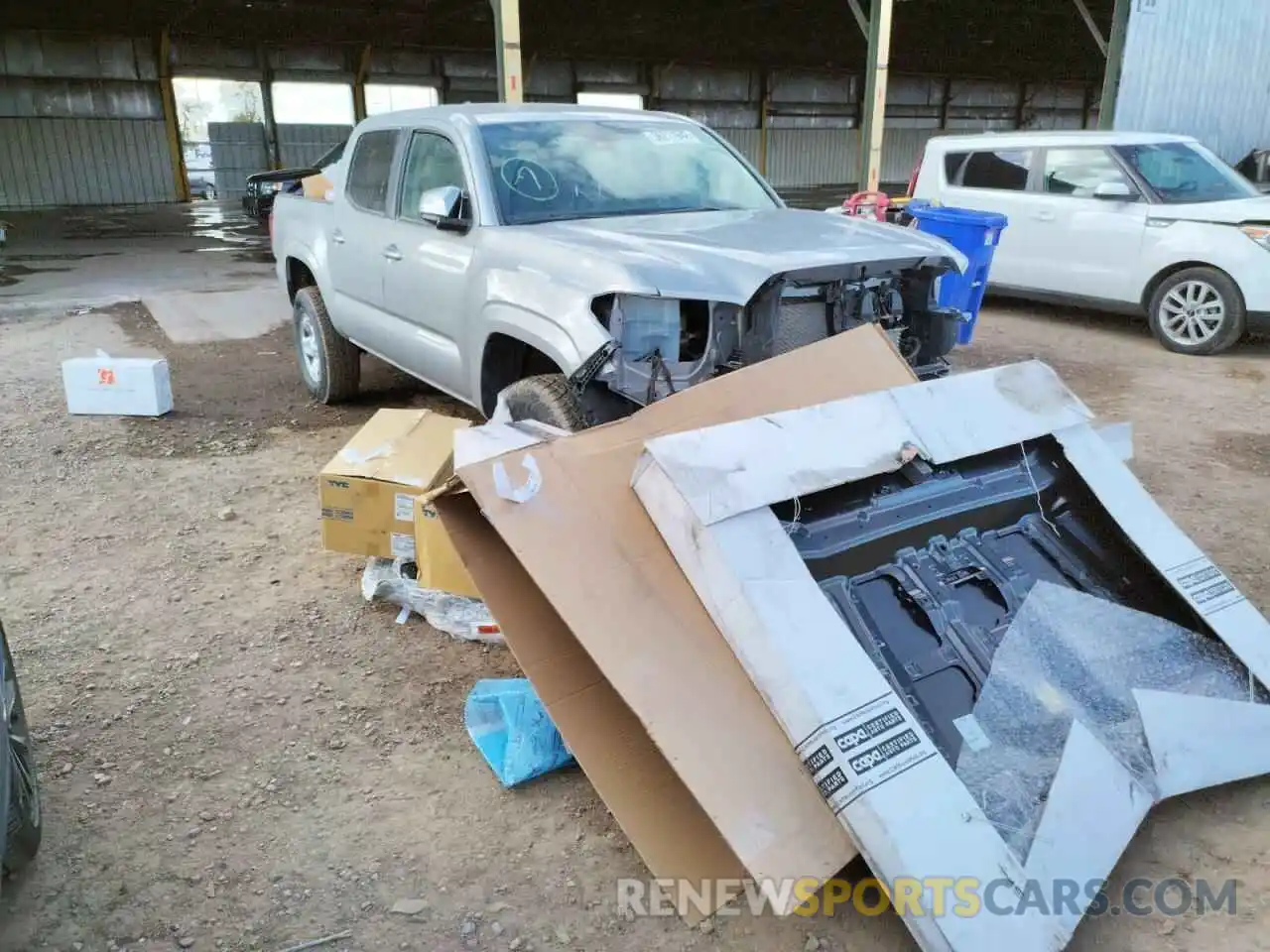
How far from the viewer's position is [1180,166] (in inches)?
296

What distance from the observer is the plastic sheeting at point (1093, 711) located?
2.13m

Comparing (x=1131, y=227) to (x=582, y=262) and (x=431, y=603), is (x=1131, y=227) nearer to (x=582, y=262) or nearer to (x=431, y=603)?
(x=582, y=262)

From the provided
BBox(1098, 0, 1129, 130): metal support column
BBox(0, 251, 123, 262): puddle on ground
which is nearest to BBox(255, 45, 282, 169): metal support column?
BBox(0, 251, 123, 262): puddle on ground

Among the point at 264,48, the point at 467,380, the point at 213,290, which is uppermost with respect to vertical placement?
the point at 264,48

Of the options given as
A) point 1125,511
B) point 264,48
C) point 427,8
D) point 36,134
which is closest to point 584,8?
point 427,8

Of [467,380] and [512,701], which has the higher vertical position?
[467,380]

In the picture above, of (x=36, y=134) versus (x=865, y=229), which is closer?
(x=865, y=229)

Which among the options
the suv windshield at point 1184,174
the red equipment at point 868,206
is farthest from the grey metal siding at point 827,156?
the suv windshield at point 1184,174

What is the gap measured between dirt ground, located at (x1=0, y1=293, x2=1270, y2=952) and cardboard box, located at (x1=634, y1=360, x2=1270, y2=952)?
25 centimetres

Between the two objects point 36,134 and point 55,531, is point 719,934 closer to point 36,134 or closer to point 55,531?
point 55,531

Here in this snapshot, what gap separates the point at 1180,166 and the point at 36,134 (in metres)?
23.6

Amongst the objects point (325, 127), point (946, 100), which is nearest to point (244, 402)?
point (325, 127)

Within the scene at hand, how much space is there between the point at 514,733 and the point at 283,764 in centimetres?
67

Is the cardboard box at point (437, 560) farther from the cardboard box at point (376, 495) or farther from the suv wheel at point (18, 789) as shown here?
the suv wheel at point (18, 789)
